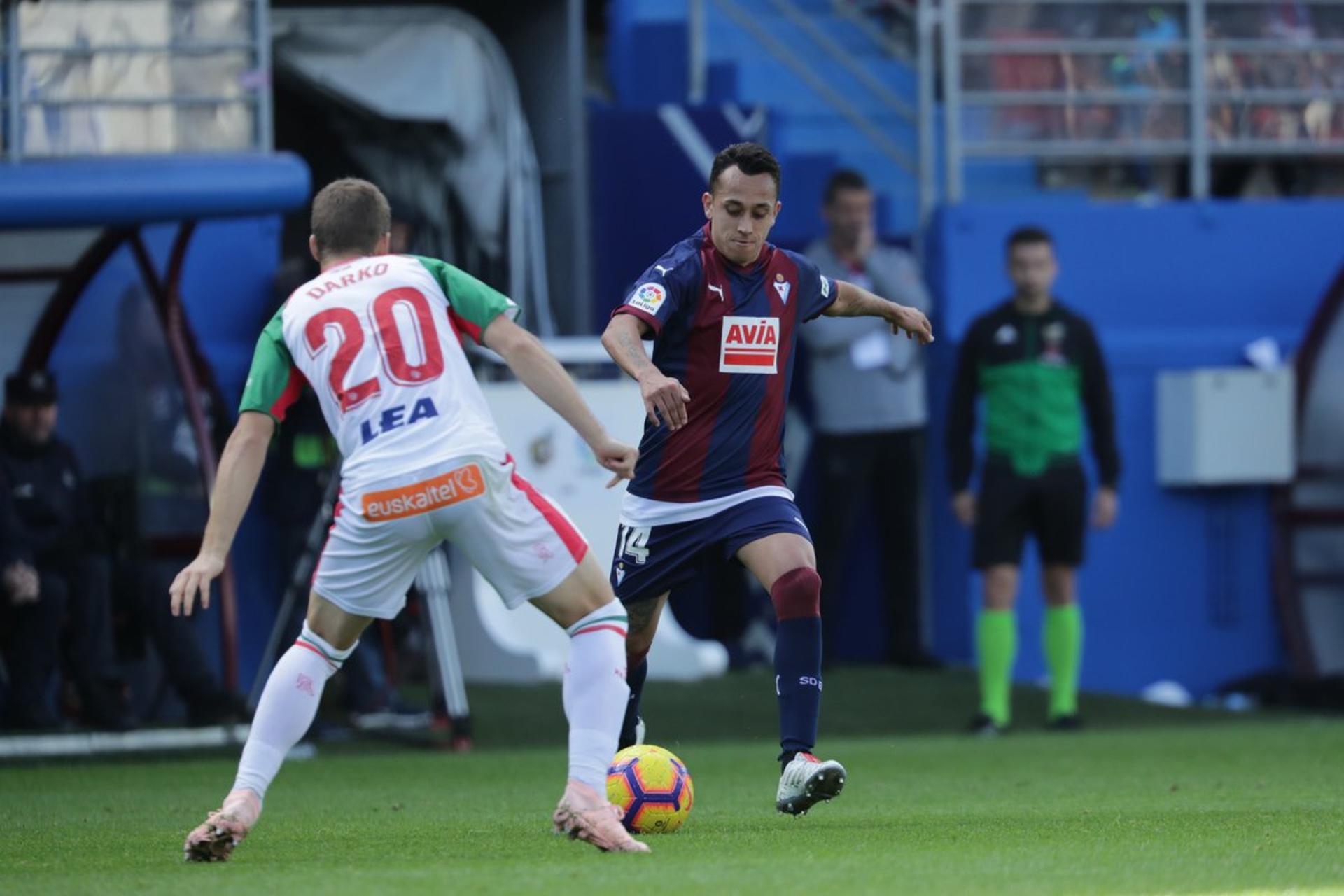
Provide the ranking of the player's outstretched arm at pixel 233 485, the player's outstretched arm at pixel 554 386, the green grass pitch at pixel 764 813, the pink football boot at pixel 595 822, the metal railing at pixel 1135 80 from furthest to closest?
the metal railing at pixel 1135 80
the player's outstretched arm at pixel 233 485
the pink football boot at pixel 595 822
the player's outstretched arm at pixel 554 386
the green grass pitch at pixel 764 813

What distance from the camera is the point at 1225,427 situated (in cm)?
1338

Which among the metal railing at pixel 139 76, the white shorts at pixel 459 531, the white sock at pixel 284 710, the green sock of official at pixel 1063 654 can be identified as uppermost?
the metal railing at pixel 139 76

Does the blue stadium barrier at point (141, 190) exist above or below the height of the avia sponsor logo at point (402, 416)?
above

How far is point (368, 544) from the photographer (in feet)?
19.7

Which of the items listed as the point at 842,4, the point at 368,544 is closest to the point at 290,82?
the point at 842,4

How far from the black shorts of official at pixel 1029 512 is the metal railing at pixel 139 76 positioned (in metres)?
3.87

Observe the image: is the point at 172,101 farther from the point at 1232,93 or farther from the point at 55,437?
the point at 1232,93

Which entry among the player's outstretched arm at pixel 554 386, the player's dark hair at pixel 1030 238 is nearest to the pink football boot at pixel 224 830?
the player's outstretched arm at pixel 554 386

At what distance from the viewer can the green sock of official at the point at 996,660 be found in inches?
457

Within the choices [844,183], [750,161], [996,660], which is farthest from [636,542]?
[844,183]

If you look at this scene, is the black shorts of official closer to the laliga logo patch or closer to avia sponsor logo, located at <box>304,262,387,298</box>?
the laliga logo patch

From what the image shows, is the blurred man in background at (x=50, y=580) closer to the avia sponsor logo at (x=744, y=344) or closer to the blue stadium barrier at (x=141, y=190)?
the blue stadium barrier at (x=141, y=190)

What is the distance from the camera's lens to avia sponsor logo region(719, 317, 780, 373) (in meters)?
7.24

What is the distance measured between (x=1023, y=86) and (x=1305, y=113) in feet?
6.07
